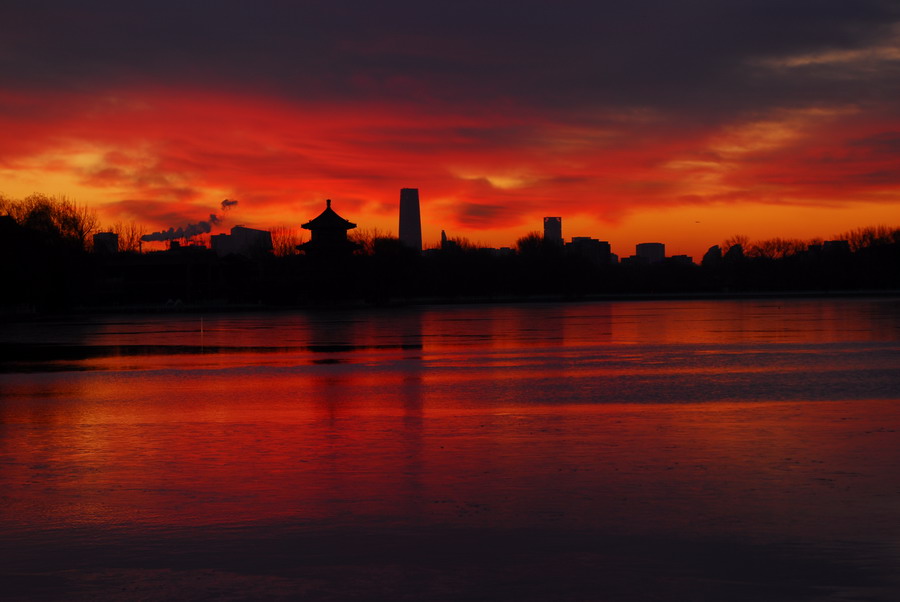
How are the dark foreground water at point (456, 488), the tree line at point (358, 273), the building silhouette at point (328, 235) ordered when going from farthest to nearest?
the building silhouette at point (328, 235), the tree line at point (358, 273), the dark foreground water at point (456, 488)

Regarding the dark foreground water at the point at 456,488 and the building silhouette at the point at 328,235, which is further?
the building silhouette at the point at 328,235

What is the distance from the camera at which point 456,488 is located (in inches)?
379

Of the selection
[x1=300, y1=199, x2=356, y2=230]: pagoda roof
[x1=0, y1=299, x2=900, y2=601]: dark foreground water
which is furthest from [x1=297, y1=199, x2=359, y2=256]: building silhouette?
[x1=0, y1=299, x2=900, y2=601]: dark foreground water

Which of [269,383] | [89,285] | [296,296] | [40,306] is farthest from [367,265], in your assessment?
[269,383]

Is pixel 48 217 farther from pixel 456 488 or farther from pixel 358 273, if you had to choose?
pixel 456 488

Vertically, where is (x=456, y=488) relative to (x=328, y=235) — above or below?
below

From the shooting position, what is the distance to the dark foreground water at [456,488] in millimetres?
6688

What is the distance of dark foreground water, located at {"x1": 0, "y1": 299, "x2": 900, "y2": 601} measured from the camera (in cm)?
669

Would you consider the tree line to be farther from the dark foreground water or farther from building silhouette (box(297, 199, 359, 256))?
the dark foreground water

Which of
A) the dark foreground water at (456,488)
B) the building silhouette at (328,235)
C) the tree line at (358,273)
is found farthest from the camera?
the building silhouette at (328,235)

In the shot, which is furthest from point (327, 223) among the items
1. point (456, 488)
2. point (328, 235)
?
point (456, 488)

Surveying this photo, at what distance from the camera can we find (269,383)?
21266 millimetres

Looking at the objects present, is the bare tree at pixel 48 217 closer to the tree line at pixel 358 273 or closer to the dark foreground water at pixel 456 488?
the tree line at pixel 358 273

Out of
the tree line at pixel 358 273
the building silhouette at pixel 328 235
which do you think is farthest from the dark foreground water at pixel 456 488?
the building silhouette at pixel 328 235
